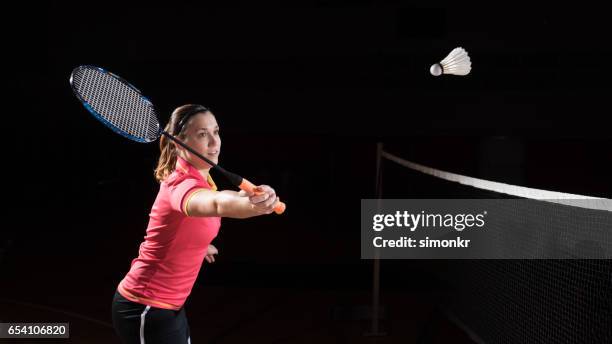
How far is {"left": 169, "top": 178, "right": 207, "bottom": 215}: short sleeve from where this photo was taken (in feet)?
6.62

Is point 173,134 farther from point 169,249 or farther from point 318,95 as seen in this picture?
point 318,95

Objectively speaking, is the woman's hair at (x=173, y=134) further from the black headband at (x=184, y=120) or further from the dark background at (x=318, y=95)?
the dark background at (x=318, y=95)

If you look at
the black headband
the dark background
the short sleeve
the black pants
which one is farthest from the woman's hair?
the dark background

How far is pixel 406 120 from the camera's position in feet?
44.8

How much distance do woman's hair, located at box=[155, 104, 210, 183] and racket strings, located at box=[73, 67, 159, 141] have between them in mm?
159

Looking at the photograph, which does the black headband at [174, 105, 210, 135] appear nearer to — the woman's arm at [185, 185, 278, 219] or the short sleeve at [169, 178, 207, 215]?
the short sleeve at [169, 178, 207, 215]

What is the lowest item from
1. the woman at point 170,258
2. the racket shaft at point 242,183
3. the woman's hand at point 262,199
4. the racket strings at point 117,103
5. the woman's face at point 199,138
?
the woman at point 170,258

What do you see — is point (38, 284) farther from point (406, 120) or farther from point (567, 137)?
point (567, 137)

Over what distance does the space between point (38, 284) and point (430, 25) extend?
10059 mm

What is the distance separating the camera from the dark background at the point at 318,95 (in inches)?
494

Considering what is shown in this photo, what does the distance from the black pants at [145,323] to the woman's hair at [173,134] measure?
532 millimetres

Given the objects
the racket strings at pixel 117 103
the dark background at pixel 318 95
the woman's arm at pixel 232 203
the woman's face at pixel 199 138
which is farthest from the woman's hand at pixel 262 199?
the dark background at pixel 318 95

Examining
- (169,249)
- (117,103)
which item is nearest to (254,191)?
(169,249)

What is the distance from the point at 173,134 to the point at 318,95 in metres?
11.6
